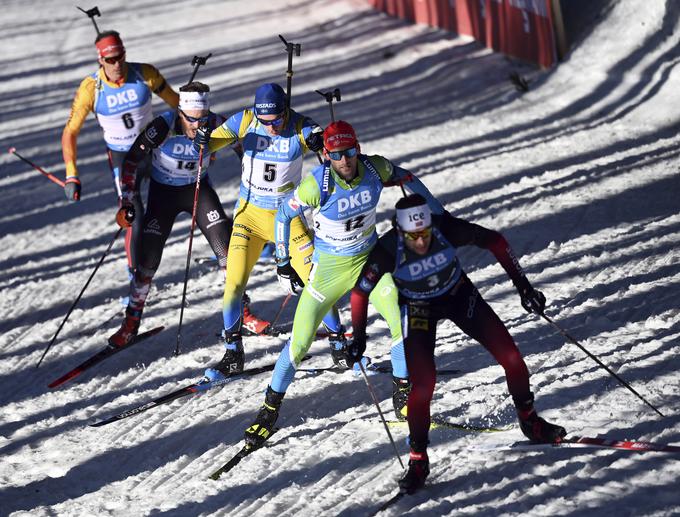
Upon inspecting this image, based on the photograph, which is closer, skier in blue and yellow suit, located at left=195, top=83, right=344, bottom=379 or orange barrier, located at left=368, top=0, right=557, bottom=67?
skier in blue and yellow suit, located at left=195, top=83, right=344, bottom=379

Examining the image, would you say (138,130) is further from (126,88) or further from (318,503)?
(318,503)

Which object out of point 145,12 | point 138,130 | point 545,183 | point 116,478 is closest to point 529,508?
point 116,478

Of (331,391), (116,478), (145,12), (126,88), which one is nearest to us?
(116,478)

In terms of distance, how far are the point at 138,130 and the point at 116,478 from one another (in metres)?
3.74

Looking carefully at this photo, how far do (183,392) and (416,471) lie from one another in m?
2.47

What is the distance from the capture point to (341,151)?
20.7 feet

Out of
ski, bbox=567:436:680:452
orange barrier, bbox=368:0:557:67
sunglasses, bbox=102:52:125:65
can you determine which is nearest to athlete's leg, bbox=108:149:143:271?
sunglasses, bbox=102:52:125:65

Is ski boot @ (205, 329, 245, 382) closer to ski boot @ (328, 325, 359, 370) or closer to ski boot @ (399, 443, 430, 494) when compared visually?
ski boot @ (328, 325, 359, 370)

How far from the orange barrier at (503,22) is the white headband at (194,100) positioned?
9.11 meters

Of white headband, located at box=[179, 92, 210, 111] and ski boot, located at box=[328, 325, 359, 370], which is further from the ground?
white headband, located at box=[179, 92, 210, 111]

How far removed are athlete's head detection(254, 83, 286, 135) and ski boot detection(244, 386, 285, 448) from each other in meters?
1.98

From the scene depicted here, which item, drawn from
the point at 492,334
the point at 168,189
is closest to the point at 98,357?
the point at 168,189

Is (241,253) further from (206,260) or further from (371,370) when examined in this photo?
(206,260)

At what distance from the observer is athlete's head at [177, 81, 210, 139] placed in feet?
25.8
